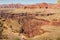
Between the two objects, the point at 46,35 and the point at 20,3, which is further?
the point at 20,3

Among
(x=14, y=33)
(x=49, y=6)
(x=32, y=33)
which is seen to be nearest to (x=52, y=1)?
(x=49, y=6)

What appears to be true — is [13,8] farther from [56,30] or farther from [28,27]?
[56,30]

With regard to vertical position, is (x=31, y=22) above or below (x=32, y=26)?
above

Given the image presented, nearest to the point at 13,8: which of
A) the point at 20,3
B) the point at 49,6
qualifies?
the point at 20,3

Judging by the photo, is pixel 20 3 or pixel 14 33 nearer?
pixel 14 33

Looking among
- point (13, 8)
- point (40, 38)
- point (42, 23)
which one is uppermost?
point (13, 8)

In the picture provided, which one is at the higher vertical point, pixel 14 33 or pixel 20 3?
pixel 20 3

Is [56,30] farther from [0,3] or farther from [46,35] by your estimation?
[0,3]

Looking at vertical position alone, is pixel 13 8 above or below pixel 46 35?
above
